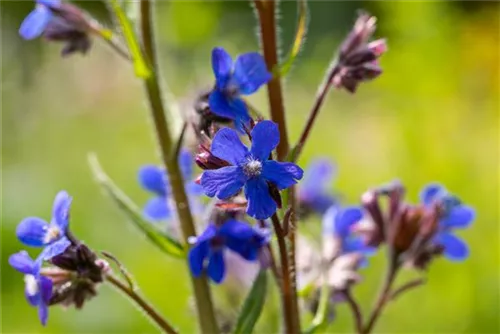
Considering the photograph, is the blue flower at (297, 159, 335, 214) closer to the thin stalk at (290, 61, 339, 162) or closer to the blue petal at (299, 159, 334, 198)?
the blue petal at (299, 159, 334, 198)

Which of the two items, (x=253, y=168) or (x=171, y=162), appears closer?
(x=253, y=168)

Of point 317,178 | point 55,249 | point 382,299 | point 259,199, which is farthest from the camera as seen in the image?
point 317,178

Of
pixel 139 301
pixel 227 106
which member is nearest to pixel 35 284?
pixel 139 301

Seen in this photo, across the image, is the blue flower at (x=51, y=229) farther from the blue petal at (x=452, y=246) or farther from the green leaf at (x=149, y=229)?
the blue petal at (x=452, y=246)

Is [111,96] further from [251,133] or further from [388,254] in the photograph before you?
[251,133]

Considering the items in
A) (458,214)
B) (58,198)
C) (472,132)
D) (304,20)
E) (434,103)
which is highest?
(304,20)

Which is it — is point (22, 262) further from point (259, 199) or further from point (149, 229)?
point (259, 199)

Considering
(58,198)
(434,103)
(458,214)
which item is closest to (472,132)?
(434,103)
